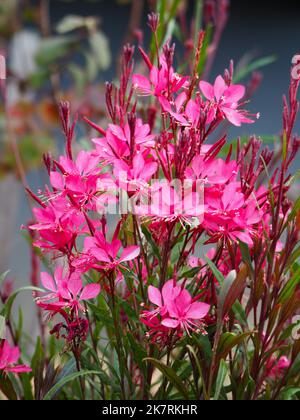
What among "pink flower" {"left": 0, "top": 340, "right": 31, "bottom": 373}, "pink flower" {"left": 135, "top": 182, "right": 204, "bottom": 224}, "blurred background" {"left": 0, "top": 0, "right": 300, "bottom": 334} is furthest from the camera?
"blurred background" {"left": 0, "top": 0, "right": 300, "bottom": 334}

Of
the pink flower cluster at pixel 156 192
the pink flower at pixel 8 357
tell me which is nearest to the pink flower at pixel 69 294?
the pink flower cluster at pixel 156 192

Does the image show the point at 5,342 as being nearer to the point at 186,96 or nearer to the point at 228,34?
the point at 186,96

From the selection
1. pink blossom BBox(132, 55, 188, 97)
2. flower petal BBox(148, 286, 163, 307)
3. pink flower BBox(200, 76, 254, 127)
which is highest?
pink blossom BBox(132, 55, 188, 97)

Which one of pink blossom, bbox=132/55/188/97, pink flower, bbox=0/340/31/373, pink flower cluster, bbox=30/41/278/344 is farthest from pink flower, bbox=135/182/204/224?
pink flower, bbox=0/340/31/373

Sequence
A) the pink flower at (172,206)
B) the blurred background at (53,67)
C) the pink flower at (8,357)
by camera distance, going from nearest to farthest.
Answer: the pink flower at (172,206) → the pink flower at (8,357) → the blurred background at (53,67)

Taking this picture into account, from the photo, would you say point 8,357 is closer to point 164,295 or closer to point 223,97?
point 164,295

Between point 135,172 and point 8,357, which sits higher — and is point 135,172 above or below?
above

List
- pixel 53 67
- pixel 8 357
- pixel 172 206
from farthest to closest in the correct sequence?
pixel 53 67
pixel 8 357
pixel 172 206

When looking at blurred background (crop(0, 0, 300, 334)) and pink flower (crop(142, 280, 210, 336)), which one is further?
blurred background (crop(0, 0, 300, 334))

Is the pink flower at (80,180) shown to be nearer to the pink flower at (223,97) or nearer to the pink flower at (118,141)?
the pink flower at (118,141)

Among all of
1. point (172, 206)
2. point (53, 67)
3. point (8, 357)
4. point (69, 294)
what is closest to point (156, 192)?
point (172, 206)

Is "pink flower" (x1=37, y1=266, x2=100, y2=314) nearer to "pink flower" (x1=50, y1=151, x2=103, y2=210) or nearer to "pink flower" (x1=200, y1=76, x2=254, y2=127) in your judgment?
"pink flower" (x1=50, y1=151, x2=103, y2=210)

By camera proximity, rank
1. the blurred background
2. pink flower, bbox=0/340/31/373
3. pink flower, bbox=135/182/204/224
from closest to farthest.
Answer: pink flower, bbox=135/182/204/224, pink flower, bbox=0/340/31/373, the blurred background

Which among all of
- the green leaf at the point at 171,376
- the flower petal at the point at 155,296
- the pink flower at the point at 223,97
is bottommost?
the green leaf at the point at 171,376
